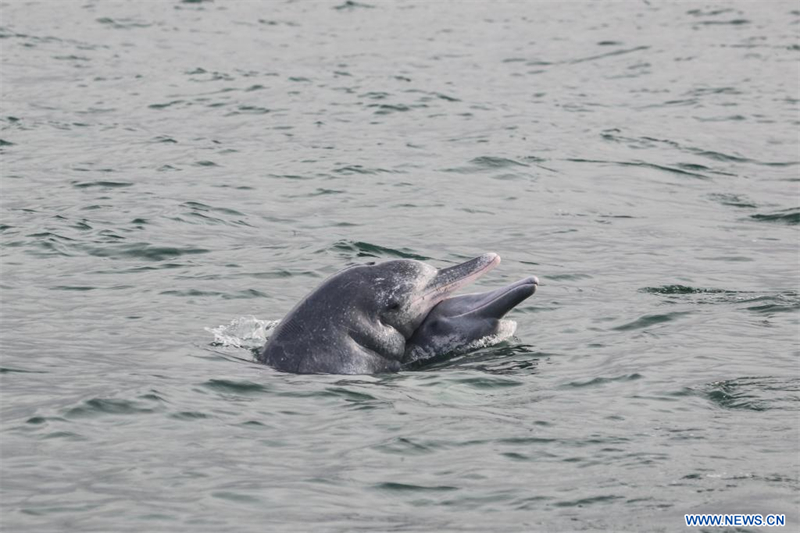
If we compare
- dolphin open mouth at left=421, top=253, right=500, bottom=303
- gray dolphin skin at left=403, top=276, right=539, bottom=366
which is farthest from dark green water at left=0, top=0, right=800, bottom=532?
dolphin open mouth at left=421, top=253, right=500, bottom=303

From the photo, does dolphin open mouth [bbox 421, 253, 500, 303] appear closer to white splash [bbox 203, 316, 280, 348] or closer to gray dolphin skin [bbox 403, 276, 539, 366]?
gray dolphin skin [bbox 403, 276, 539, 366]

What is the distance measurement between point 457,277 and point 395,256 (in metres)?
3.92

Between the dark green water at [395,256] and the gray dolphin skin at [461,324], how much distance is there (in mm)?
215

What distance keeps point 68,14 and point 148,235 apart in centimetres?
2022

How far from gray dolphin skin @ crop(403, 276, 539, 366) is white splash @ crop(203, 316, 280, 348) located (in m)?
1.31

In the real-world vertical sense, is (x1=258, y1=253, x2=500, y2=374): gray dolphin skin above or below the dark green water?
above

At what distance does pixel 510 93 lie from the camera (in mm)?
27750

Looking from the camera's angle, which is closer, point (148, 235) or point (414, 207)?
point (148, 235)

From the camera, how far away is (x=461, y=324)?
12.4m

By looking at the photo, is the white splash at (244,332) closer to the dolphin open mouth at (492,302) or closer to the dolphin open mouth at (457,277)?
the dolphin open mouth at (457,277)

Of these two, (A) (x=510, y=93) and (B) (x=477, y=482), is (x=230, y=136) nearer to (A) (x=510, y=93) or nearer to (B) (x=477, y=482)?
(A) (x=510, y=93)

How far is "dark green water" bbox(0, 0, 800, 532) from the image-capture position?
29.8 ft

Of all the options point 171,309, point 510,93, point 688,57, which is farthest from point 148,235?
point 688,57

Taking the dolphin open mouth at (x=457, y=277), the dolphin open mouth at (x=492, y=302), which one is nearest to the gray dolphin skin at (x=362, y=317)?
the dolphin open mouth at (x=457, y=277)
